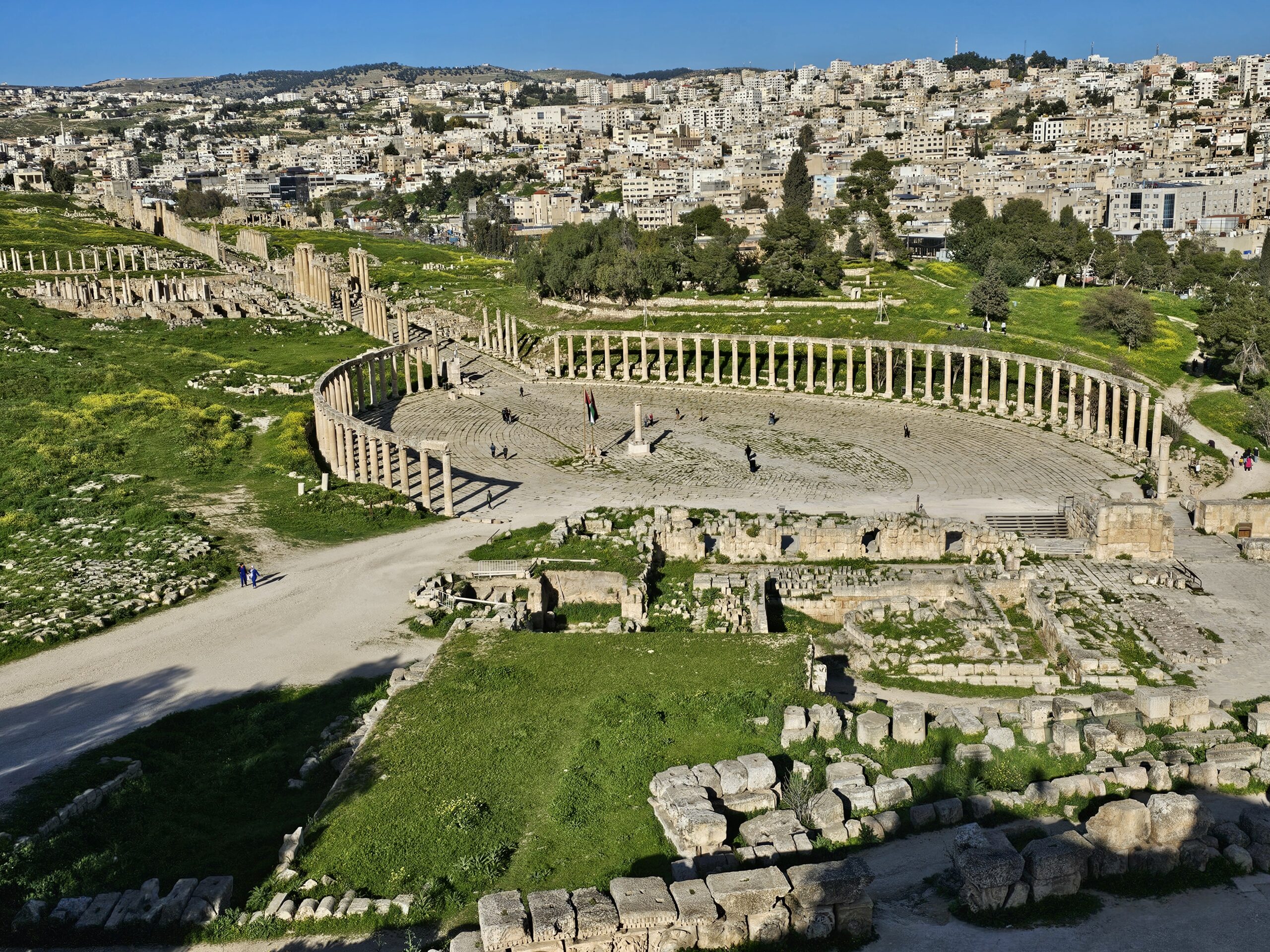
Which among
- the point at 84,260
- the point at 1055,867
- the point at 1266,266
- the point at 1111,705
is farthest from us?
the point at 84,260

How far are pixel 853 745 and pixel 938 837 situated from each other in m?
3.71

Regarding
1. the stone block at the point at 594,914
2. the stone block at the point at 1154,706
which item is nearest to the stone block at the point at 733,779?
the stone block at the point at 594,914

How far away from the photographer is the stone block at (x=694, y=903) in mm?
18781

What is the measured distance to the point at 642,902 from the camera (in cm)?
1900

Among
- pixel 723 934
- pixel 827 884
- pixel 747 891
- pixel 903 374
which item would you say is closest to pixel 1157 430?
pixel 903 374

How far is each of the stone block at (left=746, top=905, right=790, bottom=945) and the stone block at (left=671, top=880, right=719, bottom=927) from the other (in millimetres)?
631

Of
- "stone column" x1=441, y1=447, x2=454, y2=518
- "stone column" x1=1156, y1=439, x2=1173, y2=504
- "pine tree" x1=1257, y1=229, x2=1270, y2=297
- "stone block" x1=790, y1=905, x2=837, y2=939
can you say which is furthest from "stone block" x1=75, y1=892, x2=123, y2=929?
"pine tree" x1=1257, y1=229, x2=1270, y2=297

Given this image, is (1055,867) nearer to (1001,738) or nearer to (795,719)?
(1001,738)

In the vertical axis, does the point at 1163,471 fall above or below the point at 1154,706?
below

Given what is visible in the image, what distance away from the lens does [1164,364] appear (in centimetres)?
7794

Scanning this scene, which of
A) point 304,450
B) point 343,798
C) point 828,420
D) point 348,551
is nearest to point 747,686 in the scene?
point 343,798

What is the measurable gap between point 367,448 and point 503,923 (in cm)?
4424

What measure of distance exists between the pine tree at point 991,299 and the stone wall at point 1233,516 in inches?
1507

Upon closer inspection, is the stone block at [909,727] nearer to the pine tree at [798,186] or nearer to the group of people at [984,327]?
the group of people at [984,327]
